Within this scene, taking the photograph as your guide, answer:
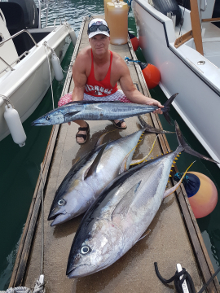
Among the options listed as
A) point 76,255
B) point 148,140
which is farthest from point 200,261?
point 148,140

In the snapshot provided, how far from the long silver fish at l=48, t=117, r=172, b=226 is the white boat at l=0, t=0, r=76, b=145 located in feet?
5.81

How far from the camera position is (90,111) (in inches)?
87.0

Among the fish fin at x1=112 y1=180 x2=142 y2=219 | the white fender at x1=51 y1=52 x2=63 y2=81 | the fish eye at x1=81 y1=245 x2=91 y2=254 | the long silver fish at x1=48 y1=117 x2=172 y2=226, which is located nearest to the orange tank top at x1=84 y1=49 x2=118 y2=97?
the long silver fish at x1=48 y1=117 x2=172 y2=226

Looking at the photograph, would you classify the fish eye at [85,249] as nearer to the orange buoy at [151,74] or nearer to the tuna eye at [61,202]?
the tuna eye at [61,202]

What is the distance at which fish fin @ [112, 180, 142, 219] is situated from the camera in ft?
4.77

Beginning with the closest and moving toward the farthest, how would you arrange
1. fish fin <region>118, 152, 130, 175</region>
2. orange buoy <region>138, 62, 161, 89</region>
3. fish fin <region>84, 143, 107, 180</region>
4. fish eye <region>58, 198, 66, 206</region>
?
fish eye <region>58, 198, 66, 206</region> → fish fin <region>84, 143, 107, 180</region> → fish fin <region>118, 152, 130, 175</region> → orange buoy <region>138, 62, 161, 89</region>

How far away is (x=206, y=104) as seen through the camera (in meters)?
2.82

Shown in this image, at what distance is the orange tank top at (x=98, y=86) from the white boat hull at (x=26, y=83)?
141cm

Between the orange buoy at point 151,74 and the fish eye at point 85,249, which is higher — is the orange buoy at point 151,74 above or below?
below

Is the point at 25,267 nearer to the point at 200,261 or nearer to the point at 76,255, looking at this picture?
the point at 76,255

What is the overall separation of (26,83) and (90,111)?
216 cm

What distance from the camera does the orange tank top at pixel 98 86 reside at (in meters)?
2.47

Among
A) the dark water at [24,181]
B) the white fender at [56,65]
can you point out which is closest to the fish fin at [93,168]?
the dark water at [24,181]

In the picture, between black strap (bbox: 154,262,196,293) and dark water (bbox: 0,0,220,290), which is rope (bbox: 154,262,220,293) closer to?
black strap (bbox: 154,262,196,293)
